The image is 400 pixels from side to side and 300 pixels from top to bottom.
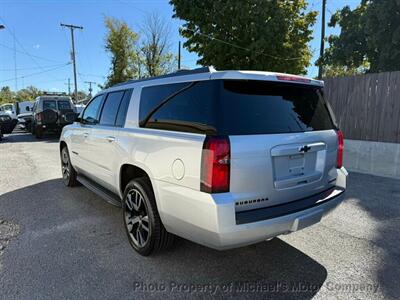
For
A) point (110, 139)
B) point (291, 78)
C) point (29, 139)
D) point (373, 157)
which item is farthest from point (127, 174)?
point (29, 139)

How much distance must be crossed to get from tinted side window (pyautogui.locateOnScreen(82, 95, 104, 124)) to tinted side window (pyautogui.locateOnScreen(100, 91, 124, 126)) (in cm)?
27

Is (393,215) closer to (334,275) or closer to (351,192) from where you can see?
(351,192)

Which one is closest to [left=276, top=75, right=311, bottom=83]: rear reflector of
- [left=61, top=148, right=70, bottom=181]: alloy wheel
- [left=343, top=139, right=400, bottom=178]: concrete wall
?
[left=61, top=148, right=70, bottom=181]: alloy wheel

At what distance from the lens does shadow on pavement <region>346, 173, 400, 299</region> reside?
3034mm

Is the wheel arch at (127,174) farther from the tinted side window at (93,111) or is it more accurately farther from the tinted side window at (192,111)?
the tinted side window at (93,111)

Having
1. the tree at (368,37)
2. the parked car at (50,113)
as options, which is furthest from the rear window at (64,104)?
the tree at (368,37)

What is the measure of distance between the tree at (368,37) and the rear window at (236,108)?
502 inches

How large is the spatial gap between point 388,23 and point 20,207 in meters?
15.3

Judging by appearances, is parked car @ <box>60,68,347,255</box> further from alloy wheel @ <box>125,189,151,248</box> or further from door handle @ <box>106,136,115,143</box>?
door handle @ <box>106,136,115,143</box>

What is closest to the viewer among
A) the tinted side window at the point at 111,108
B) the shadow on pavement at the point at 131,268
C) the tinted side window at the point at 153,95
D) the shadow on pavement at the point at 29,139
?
the shadow on pavement at the point at 131,268

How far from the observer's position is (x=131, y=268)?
10.5ft

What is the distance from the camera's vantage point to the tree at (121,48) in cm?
3133

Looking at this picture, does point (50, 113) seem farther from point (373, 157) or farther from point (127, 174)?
point (373, 157)

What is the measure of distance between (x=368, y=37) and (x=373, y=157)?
955 cm
